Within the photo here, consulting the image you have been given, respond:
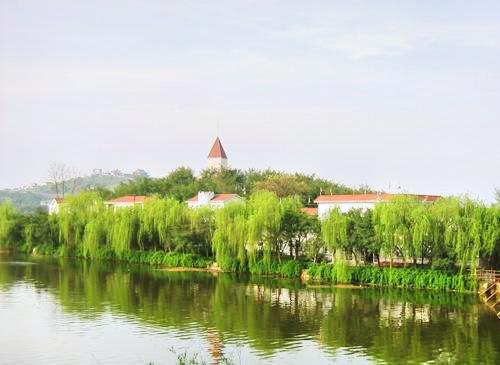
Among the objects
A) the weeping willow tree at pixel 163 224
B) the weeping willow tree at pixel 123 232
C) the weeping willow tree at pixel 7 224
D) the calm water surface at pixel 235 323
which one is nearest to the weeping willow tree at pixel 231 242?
the calm water surface at pixel 235 323

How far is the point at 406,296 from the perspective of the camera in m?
29.9

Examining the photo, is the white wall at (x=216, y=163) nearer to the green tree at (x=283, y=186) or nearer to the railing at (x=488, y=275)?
the green tree at (x=283, y=186)

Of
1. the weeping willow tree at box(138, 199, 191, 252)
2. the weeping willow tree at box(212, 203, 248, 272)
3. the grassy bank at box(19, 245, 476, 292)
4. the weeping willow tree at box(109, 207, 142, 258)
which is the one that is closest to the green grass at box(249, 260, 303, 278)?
the grassy bank at box(19, 245, 476, 292)

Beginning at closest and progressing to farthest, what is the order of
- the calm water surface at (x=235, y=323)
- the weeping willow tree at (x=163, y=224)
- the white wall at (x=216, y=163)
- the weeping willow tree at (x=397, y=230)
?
the calm water surface at (x=235, y=323), the weeping willow tree at (x=397, y=230), the weeping willow tree at (x=163, y=224), the white wall at (x=216, y=163)

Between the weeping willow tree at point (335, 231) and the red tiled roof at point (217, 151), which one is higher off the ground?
the red tiled roof at point (217, 151)

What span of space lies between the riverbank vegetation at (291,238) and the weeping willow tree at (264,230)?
0.17 ft

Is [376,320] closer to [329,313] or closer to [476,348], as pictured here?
[329,313]

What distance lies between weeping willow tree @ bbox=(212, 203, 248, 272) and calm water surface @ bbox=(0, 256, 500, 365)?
2998mm

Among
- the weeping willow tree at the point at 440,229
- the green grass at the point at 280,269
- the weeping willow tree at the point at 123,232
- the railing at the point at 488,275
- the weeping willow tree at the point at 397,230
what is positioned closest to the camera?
the railing at the point at 488,275

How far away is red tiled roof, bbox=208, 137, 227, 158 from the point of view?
7875 centimetres

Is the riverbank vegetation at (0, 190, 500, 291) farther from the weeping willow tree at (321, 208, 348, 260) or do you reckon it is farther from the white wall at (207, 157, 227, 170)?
the white wall at (207, 157, 227, 170)

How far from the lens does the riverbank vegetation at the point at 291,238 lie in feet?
104

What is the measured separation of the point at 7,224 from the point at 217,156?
1201 inches

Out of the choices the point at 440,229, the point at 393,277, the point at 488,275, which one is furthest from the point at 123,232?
the point at 488,275
